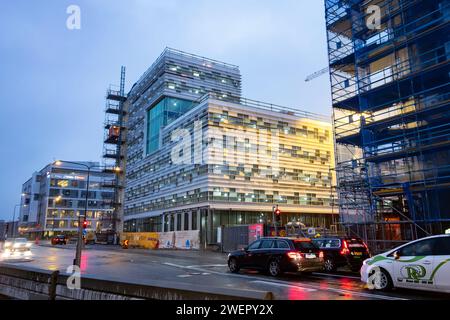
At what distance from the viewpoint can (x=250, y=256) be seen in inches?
640

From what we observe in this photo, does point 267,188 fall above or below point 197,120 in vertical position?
below

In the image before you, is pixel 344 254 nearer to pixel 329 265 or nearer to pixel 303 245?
pixel 329 265

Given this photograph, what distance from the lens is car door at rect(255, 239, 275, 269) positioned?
611 inches

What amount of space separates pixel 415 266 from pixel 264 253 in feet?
22.0

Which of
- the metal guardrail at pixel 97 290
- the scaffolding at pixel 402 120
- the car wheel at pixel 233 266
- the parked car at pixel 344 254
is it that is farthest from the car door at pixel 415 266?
the scaffolding at pixel 402 120

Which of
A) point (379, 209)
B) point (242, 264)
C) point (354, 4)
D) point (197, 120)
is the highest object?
point (354, 4)

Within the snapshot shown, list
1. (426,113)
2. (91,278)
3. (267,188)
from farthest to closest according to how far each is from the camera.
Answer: (267,188), (426,113), (91,278)

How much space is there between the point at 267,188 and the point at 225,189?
6.07 m

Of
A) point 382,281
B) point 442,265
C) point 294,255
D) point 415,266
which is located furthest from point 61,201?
point 442,265

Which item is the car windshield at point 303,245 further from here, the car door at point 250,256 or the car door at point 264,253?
the car door at point 250,256

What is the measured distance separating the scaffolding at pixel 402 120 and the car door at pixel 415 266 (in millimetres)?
10385
